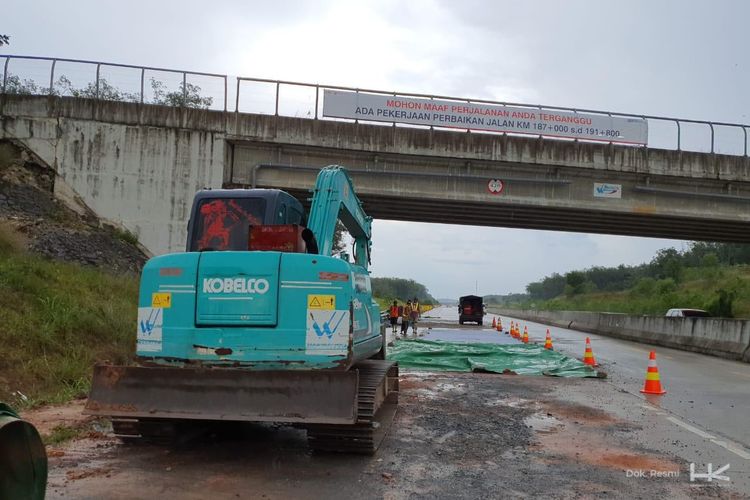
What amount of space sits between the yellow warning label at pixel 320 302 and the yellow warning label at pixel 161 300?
4.73ft

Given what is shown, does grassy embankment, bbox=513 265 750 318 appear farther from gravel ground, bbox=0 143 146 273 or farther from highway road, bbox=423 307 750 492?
gravel ground, bbox=0 143 146 273

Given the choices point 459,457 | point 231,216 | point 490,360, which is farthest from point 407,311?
point 459,457

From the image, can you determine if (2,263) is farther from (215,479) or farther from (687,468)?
(687,468)

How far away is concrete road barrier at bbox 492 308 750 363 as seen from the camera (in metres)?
20.4

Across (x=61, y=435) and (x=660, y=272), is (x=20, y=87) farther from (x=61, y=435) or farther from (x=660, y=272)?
(x=660, y=272)

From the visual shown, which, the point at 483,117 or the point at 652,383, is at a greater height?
the point at 483,117

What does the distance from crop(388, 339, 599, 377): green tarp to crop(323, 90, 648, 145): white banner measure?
8.86 meters

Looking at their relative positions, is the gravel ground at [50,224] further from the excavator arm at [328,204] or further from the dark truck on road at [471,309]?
the dark truck on road at [471,309]

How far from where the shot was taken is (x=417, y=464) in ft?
20.5

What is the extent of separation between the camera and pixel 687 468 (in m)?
6.37

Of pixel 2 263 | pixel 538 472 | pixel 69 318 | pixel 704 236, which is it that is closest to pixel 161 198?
pixel 2 263

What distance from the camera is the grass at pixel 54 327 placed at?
357 inches

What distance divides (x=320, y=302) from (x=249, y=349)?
0.83m

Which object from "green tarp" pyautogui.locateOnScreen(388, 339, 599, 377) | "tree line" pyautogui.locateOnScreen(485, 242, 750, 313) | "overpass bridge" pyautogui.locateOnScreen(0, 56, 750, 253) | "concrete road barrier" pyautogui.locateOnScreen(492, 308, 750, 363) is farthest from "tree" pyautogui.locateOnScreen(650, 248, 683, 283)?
"green tarp" pyautogui.locateOnScreen(388, 339, 599, 377)
